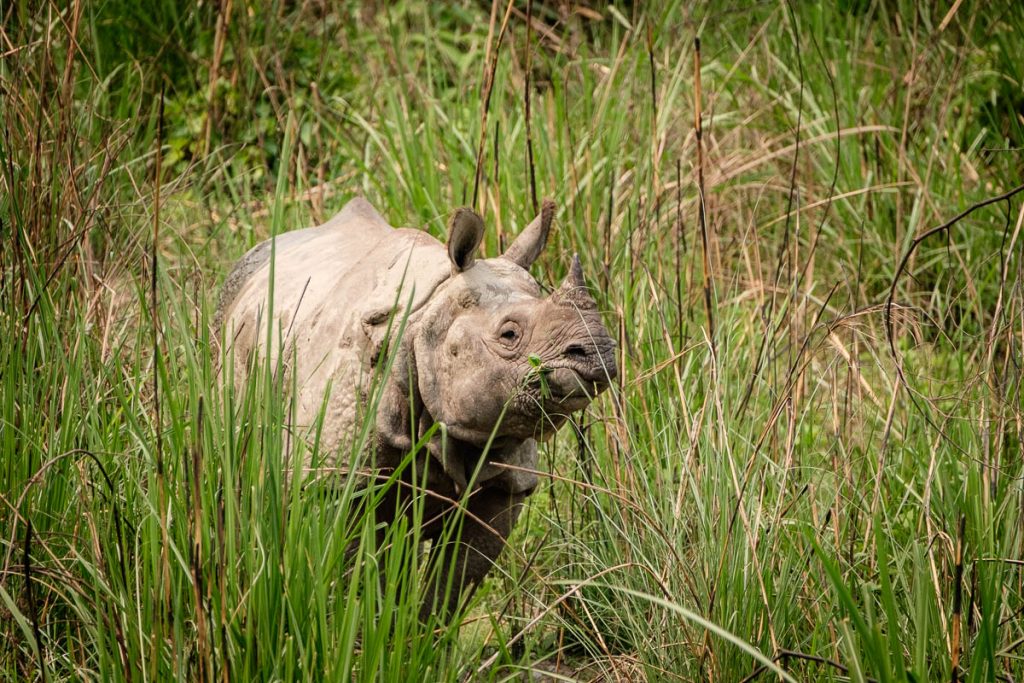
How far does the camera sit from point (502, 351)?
3219 mm

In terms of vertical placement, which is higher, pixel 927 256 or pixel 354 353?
pixel 354 353

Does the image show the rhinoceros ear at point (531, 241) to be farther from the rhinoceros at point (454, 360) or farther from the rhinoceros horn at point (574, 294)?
the rhinoceros horn at point (574, 294)

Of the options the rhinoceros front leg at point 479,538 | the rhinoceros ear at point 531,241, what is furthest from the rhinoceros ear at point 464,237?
the rhinoceros front leg at point 479,538

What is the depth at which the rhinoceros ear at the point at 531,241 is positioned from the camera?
3561 mm

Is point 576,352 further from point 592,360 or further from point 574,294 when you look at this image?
point 574,294

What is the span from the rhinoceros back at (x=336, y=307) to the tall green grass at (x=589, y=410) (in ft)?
0.69

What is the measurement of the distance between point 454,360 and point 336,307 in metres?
0.42

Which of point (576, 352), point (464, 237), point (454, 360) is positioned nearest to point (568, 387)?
point (576, 352)

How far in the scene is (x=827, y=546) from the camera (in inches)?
140

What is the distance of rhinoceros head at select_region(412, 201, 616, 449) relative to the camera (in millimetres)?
3129

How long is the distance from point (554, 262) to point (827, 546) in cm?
187

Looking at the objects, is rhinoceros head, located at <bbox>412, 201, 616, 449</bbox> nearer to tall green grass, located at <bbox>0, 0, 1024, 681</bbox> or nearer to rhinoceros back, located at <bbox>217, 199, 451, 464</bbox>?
rhinoceros back, located at <bbox>217, 199, 451, 464</bbox>

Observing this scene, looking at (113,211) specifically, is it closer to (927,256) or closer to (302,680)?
(302,680)

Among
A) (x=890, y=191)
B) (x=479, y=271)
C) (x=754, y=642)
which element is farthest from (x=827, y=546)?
(x=890, y=191)
